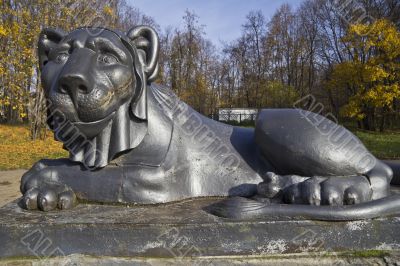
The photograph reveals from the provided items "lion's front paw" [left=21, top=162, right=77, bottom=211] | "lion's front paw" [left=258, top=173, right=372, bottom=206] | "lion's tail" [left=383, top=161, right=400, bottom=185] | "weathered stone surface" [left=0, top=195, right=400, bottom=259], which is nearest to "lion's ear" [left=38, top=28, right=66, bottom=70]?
"lion's front paw" [left=21, top=162, right=77, bottom=211]

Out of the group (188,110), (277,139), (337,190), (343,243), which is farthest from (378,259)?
(188,110)

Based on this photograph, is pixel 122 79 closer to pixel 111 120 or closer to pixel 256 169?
pixel 111 120

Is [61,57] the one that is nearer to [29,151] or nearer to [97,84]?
[97,84]

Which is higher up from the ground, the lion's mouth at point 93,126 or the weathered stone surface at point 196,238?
the lion's mouth at point 93,126

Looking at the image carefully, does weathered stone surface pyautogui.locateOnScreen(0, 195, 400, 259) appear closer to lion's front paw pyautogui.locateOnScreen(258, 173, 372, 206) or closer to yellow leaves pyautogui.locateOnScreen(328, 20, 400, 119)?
lion's front paw pyautogui.locateOnScreen(258, 173, 372, 206)

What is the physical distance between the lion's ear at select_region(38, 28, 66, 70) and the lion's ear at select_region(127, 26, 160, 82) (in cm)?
45

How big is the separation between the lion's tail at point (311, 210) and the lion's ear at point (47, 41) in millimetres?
1472

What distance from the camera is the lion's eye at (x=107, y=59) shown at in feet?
7.49

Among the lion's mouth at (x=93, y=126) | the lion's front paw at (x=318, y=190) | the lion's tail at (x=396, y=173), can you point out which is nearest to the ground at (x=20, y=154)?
the lion's mouth at (x=93, y=126)

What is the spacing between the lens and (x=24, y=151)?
1263 cm

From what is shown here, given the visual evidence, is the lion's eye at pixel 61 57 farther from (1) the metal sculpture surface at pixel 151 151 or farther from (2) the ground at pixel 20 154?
(2) the ground at pixel 20 154

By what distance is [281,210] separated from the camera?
79.6 inches

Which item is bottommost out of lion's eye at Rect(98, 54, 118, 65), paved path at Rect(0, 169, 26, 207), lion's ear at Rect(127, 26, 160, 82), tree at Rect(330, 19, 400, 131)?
paved path at Rect(0, 169, 26, 207)

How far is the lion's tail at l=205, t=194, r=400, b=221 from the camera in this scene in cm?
196
